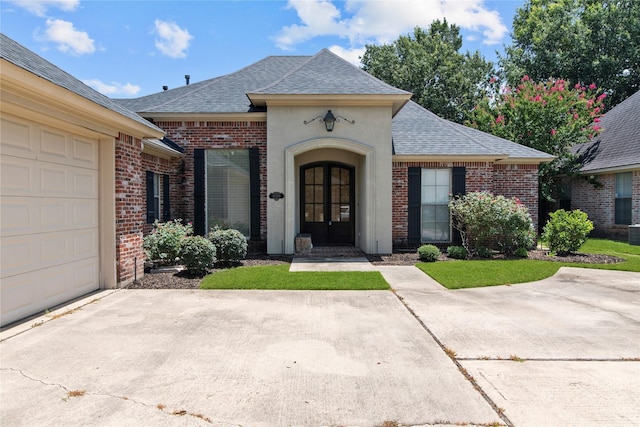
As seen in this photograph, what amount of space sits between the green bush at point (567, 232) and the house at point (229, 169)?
5.40ft

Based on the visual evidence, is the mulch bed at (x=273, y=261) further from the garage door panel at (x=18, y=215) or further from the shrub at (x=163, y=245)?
the garage door panel at (x=18, y=215)

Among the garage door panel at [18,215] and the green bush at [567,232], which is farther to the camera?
the green bush at [567,232]

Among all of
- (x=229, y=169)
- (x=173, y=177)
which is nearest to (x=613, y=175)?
(x=229, y=169)

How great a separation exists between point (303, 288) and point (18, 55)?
5276 millimetres

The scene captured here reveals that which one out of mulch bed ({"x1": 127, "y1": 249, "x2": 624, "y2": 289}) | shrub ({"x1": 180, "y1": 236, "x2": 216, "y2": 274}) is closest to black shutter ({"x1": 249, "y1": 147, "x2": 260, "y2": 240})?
mulch bed ({"x1": 127, "y1": 249, "x2": 624, "y2": 289})

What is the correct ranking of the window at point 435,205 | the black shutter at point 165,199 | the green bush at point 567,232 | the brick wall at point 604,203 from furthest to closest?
the brick wall at point 604,203 < the window at point 435,205 < the green bush at point 567,232 < the black shutter at point 165,199

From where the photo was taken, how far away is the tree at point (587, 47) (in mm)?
21938

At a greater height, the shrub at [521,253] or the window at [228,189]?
the window at [228,189]

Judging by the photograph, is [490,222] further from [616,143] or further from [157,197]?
[616,143]

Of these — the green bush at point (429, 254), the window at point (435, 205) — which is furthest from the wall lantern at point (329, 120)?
the green bush at point (429, 254)

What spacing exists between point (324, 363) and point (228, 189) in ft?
25.7

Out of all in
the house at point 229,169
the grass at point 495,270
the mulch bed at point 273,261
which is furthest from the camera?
the grass at point 495,270

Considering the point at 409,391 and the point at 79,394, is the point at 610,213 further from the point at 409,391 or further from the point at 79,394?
the point at 79,394

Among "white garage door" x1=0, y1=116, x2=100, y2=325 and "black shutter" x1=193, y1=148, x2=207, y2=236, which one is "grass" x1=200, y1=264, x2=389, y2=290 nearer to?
"white garage door" x1=0, y1=116, x2=100, y2=325
